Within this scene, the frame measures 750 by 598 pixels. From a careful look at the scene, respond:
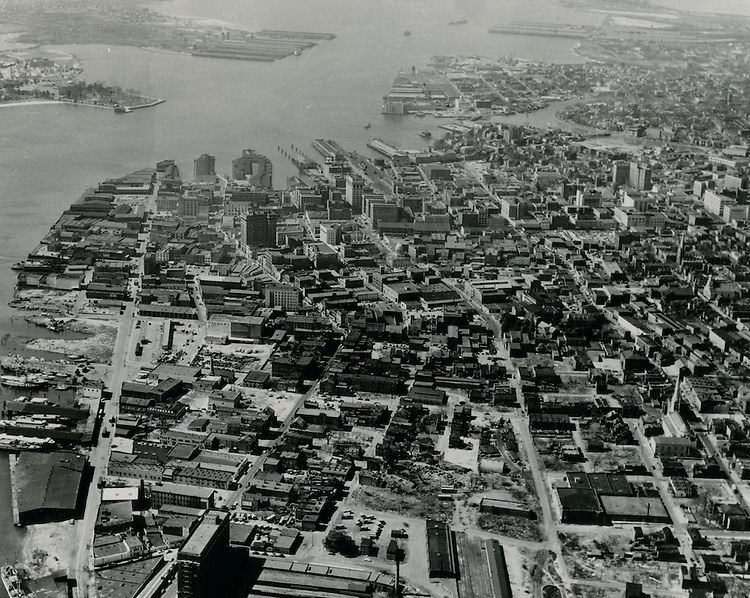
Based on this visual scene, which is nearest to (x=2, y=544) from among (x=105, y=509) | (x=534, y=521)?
(x=105, y=509)

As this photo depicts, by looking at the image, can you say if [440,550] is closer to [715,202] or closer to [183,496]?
[183,496]

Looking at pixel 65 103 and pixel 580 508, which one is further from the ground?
pixel 65 103

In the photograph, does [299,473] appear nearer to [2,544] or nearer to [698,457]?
[2,544]

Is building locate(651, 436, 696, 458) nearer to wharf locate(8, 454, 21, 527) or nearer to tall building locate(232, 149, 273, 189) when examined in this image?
wharf locate(8, 454, 21, 527)

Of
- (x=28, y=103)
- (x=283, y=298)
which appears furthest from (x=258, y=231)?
(x=28, y=103)

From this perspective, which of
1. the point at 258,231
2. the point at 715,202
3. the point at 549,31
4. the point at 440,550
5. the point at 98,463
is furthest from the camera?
the point at 549,31
